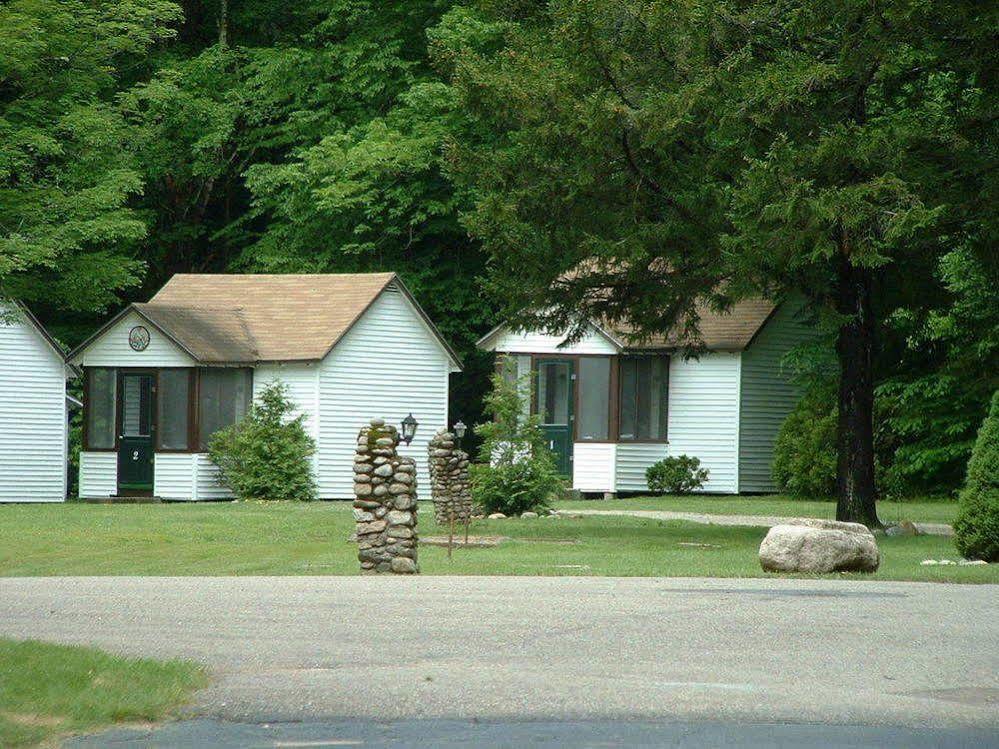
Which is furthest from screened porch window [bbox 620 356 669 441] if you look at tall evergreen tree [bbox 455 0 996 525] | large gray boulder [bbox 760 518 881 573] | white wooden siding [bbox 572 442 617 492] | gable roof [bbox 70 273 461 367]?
large gray boulder [bbox 760 518 881 573]

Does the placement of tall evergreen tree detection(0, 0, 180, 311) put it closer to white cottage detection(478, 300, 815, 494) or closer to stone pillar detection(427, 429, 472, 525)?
white cottage detection(478, 300, 815, 494)

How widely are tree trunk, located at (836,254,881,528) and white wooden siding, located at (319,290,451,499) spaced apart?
50.8 ft

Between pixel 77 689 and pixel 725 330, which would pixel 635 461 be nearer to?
pixel 725 330

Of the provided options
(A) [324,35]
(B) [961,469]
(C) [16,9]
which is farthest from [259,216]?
(B) [961,469]

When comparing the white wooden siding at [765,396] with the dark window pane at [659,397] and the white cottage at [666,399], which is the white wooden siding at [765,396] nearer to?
the white cottage at [666,399]

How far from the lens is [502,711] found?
870 cm

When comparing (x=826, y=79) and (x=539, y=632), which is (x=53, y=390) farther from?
(x=539, y=632)

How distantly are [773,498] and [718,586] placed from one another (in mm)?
22992

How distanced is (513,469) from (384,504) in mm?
11992

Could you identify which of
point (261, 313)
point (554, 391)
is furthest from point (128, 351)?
point (554, 391)

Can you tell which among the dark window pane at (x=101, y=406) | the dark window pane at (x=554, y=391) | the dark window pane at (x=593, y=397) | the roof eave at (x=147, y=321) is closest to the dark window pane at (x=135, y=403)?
the dark window pane at (x=101, y=406)

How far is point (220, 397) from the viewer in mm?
39438

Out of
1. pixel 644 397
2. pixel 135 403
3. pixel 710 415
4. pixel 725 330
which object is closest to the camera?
pixel 135 403

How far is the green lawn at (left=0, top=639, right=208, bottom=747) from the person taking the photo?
8.26m
